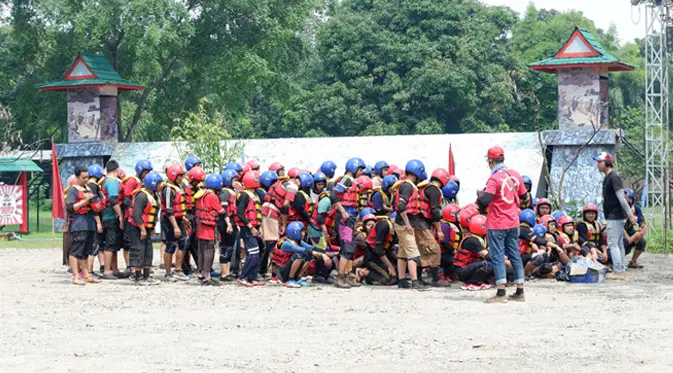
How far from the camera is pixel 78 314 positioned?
11938 mm

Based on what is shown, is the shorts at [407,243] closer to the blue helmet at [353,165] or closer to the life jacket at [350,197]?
the life jacket at [350,197]

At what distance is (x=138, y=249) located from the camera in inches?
611

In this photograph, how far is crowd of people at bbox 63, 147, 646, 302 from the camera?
14508 millimetres

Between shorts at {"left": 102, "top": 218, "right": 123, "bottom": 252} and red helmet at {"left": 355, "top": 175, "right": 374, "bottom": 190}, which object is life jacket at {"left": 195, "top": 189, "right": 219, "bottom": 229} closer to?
shorts at {"left": 102, "top": 218, "right": 123, "bottom": 252}

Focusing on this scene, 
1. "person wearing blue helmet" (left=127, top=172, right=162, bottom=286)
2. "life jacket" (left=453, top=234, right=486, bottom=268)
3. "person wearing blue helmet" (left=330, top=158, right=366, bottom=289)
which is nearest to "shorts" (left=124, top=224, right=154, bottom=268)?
"person wearing blue helmet" (left=127, top=172, right=162, bottom=286)

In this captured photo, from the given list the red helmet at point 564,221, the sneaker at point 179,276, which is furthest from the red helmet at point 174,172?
the red helmet at point 564,221

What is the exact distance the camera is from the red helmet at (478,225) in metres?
14.4

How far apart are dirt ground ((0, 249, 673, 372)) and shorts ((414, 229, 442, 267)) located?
0.59m

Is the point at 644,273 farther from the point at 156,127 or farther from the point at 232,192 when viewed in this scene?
the point at 156,127

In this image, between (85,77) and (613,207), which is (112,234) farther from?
(85,77)

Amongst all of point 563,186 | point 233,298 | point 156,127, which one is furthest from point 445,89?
point 233,298

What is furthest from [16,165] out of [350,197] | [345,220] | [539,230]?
[539,230]

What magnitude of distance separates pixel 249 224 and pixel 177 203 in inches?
56.4

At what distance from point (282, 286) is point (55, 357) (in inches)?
251
